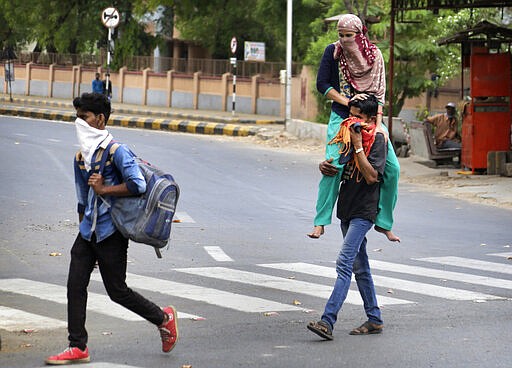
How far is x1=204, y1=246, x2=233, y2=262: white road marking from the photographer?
11.5 m

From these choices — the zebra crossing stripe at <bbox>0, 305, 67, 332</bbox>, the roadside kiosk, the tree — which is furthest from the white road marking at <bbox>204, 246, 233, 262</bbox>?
the tree

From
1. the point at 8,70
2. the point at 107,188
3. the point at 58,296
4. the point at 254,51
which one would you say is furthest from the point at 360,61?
Result: the point at 8,70

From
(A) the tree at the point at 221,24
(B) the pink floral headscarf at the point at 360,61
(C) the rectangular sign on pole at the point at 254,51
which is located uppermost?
(A) the tree at the point at 221,24

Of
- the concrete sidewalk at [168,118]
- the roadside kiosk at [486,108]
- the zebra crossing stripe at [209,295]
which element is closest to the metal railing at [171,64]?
the concrete sidewalk at [168,118]

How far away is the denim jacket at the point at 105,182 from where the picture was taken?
265 inches

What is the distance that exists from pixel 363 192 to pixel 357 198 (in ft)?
0.19

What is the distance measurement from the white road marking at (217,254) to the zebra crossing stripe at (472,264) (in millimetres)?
1988

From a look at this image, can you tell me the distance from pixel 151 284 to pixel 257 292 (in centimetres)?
101

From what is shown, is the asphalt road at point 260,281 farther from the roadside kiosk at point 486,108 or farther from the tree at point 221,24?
the tree at point 221,24

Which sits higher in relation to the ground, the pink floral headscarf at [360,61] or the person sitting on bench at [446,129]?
the pink floral headscarf at [360,61]

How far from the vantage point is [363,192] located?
24.9ft

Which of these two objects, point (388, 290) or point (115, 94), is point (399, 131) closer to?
point (388, 290)

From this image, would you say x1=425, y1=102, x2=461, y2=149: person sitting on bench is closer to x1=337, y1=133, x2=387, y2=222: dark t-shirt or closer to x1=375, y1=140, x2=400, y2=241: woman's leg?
x1=375, y1=140, x2=400, y2=241: woman's leg

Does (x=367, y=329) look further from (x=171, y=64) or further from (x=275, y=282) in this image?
(x=171, y=64)
